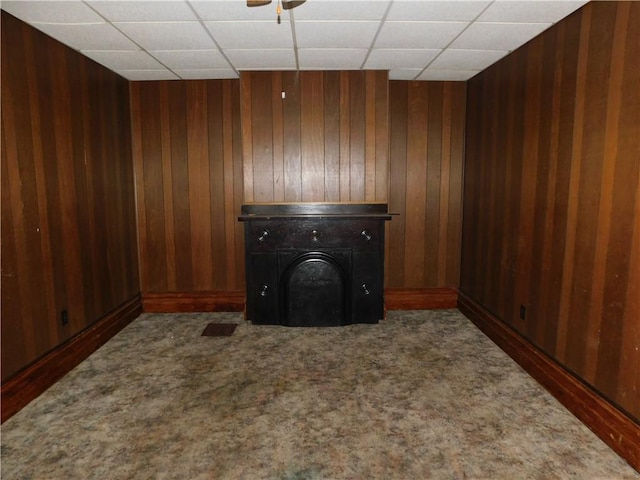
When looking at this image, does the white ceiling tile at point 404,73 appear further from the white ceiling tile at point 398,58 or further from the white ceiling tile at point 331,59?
the white ceiling tile at point 331,59

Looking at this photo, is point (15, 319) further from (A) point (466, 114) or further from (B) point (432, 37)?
(A) point (466, 114)

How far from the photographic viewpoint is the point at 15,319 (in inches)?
95.8

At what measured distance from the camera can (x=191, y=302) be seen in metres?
4.32

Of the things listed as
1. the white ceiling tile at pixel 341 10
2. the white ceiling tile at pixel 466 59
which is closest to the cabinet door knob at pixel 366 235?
the white ceiling tile at pixel 466 59

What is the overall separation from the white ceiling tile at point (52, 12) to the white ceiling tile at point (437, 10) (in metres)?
1.84

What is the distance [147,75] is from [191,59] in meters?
0.76

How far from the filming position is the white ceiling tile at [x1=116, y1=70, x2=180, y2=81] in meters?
3.75

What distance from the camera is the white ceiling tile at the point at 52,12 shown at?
90.3 inches

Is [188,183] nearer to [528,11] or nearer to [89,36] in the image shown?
[89,36]

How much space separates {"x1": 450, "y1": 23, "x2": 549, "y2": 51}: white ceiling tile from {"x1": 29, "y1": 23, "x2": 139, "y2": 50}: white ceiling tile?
7.97 ft

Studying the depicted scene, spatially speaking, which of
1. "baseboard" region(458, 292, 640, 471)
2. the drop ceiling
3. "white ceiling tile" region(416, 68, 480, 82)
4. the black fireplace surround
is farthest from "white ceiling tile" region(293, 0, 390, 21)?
"baseboard" region(458, 292, 640, 471)

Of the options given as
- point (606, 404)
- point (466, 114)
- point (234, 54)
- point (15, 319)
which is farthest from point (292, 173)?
point (606, 404)

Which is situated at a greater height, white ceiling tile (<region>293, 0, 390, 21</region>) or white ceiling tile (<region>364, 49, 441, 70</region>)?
white ceiling tile (<region>364, 49, 441, 70</region>)

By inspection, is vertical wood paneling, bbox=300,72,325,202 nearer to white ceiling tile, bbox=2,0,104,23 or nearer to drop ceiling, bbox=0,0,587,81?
drop ceiling, bbox=0,0,587,81
